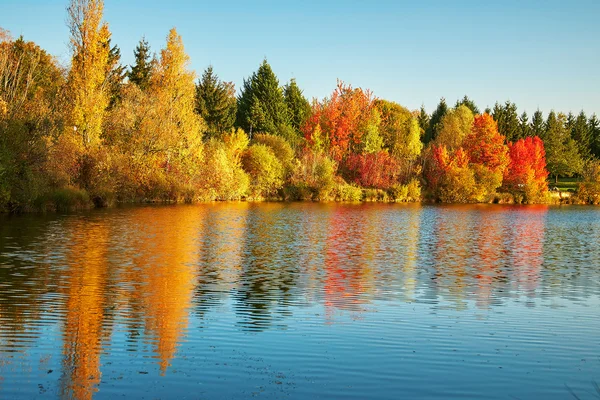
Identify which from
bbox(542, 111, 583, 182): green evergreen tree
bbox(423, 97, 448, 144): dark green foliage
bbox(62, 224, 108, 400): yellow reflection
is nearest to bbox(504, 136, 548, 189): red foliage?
bbox(542, 111, 583, 182): green evergreen tree

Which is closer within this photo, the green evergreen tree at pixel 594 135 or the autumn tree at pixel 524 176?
the autumn tree at pixel 524 176

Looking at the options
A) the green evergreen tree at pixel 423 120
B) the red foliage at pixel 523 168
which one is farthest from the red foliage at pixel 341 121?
the green evergreen tree at pixel 423 120

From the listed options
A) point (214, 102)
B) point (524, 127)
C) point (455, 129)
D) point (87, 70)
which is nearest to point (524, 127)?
point (524, 127)

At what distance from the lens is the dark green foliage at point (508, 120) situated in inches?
4311

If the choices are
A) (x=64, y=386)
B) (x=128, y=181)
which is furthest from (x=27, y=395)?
(x=128, y=181)

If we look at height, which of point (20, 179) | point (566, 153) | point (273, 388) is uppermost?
point (566, 153)

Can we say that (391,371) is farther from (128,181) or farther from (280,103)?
(280,103)

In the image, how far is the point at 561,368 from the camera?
9.88 metres

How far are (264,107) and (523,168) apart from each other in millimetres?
36077

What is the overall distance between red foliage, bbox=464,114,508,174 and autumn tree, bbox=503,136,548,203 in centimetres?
193

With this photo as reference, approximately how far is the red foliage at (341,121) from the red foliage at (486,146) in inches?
553

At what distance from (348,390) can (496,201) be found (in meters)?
75.3

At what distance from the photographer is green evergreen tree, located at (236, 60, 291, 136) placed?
281 ft

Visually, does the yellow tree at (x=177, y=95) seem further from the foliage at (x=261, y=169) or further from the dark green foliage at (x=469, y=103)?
the dark green foliage at (x=469, y=103)
